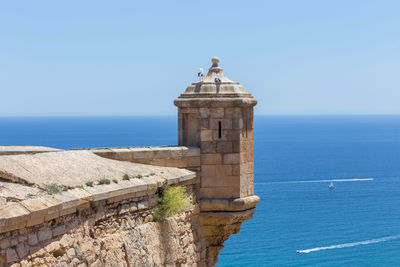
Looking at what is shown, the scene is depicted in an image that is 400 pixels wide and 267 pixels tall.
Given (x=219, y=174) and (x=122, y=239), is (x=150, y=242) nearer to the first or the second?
(x=122, y=239)

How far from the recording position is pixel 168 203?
1059cm

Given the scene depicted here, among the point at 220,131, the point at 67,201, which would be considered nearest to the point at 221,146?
the point at 220,131

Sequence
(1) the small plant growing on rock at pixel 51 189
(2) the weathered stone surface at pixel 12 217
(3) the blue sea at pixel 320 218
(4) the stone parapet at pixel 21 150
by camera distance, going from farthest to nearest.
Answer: (3) the blue sea at pixel 320 218 < (4) the stone parapet at pixel 21 150 < (1) the small plant growing on rock at pixel 51 189 < (2) the weathered stone surface at pixel 12 217

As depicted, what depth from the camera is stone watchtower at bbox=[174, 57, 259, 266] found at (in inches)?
470

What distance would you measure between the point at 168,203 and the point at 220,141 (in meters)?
1.91

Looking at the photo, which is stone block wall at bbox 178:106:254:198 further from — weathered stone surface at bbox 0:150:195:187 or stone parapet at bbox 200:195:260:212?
weathered stone surface at bbox 0:150:195:187

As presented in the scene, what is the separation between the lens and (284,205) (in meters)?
60.4

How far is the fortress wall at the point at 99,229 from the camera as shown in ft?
23.9

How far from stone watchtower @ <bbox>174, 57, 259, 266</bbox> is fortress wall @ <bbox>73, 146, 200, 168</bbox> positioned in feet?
0.81

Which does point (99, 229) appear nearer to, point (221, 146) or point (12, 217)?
point (12, 217)

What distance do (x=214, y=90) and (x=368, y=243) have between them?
39.1 metres

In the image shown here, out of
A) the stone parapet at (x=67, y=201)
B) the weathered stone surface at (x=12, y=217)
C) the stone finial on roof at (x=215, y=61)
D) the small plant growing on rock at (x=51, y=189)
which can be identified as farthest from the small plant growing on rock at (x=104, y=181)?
the stone finial on roof at (x=215, y=61)

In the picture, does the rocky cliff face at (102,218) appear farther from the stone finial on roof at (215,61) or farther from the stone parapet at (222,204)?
the stone finial on roof at (215,61)

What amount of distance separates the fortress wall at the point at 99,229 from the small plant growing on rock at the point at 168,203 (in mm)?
116
